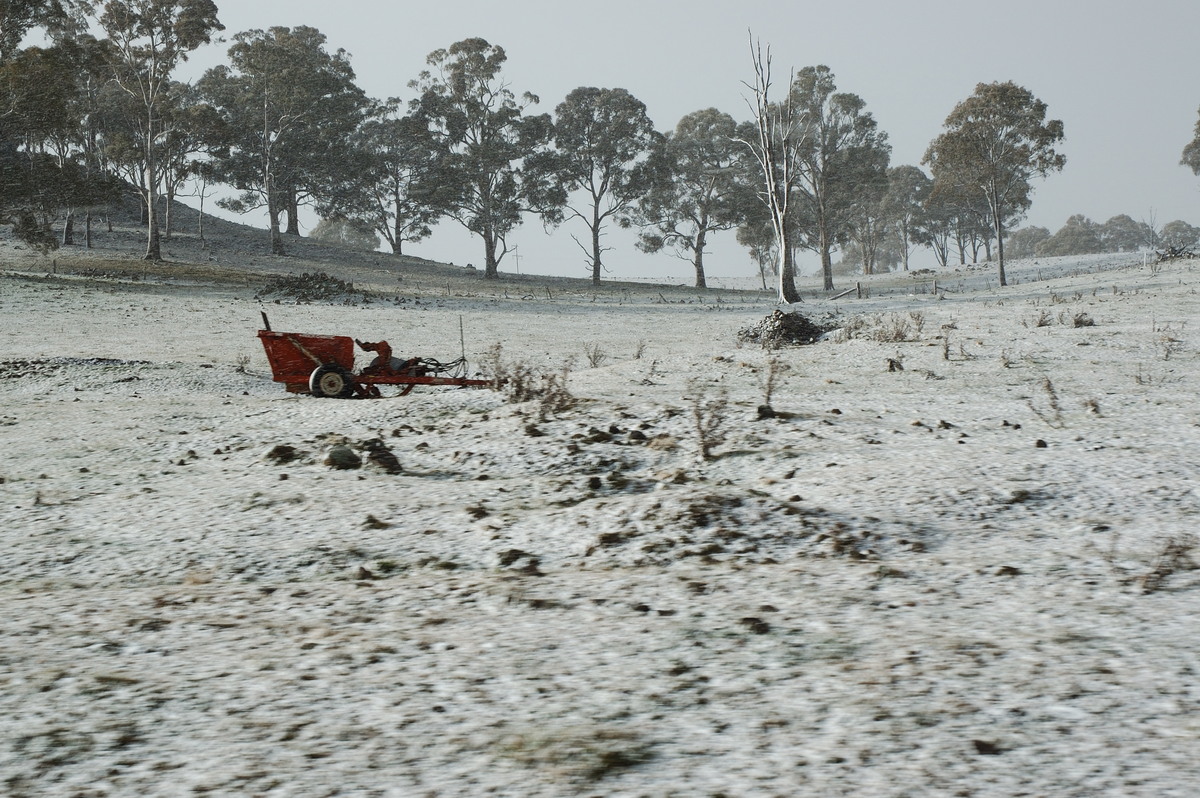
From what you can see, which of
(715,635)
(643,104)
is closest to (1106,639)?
(715,635)

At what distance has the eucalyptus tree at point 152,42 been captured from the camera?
3916 centimetres

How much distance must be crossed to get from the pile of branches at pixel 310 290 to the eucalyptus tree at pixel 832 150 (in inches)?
1100

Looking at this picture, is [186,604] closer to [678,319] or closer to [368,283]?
[678,319]

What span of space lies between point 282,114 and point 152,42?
30.7 ft

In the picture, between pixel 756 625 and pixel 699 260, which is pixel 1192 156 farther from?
pixel 756 625

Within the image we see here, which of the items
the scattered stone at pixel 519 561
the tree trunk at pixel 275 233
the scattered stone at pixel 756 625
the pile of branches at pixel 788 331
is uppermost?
the tree trunk at pixel 275 233

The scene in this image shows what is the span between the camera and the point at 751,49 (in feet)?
102

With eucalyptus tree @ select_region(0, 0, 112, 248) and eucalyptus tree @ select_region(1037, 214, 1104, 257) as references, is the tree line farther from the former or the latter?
eucalyptus tree @ select_region(1037, 214, 1104, 257)

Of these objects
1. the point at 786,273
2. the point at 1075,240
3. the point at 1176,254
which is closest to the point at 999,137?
the point at 1176,254

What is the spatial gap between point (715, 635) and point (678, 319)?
2489cm

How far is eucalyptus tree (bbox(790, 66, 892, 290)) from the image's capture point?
160 feet

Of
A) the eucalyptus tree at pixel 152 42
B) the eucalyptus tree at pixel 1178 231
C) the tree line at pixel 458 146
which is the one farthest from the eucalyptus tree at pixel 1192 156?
the eucalyptus tree at pixel 152 42

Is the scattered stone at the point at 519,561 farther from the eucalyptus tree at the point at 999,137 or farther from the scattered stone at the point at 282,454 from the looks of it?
the eucalyptus tree at the point at 999,137

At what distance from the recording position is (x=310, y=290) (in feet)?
98.5
